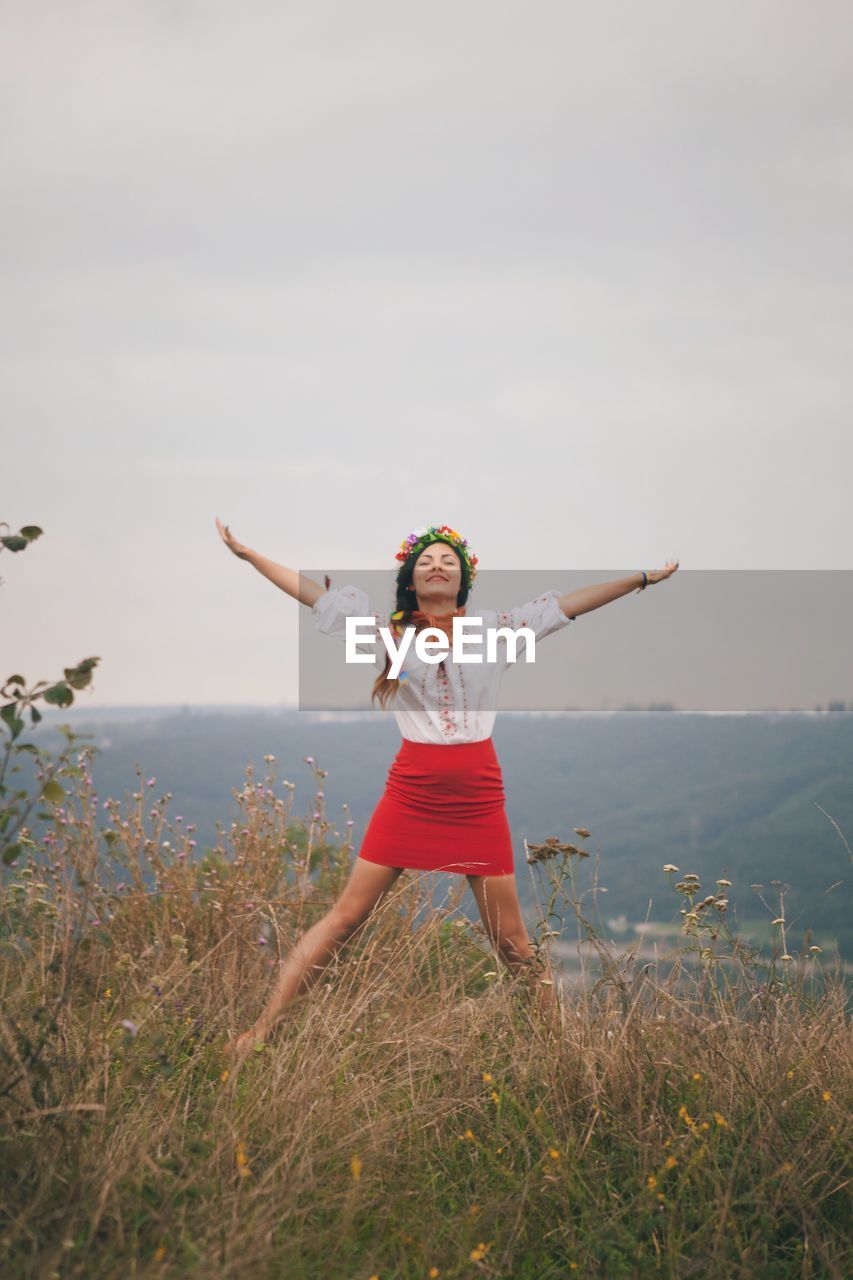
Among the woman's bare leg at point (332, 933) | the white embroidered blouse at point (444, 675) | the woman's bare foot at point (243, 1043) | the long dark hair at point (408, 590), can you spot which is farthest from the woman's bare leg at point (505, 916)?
the long dark hair at point (408, 590)

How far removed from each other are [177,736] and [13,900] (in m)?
31.2

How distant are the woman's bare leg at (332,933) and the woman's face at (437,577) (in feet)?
3.87

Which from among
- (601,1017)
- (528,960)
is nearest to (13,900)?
(528,960)

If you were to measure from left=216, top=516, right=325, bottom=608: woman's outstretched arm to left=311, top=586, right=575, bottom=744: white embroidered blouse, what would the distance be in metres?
0.07

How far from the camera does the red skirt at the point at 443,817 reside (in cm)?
446

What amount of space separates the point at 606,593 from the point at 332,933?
182cm

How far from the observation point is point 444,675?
4.67 metres

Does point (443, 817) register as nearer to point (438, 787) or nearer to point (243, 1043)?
point (438, 787)

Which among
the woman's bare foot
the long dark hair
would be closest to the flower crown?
the long dark hair

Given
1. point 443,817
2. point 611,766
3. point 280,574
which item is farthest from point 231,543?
point 611,766

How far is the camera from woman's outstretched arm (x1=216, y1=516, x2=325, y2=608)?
4.86 meters

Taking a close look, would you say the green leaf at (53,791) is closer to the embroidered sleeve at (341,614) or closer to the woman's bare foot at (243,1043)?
the woman's bare foot at (243,1043)

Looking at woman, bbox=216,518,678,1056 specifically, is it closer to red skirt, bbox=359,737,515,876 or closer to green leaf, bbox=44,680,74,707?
red skirt, bbox=359,737,515,876

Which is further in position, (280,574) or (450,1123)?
(280,574)
